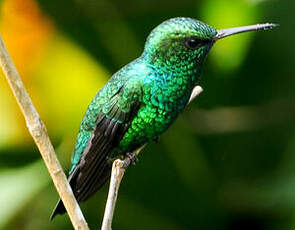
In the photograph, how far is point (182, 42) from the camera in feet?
7.33

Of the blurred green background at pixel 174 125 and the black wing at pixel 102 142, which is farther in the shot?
the blurred green background at pixel 174 125

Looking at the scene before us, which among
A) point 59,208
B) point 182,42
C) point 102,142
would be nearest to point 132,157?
point 102,142

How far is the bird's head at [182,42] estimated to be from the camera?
2.19 metres

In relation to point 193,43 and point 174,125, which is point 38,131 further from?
point 174,125

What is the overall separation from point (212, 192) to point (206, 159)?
0.72 feet

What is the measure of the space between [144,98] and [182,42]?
0.90 ft

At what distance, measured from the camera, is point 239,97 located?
12.3ft

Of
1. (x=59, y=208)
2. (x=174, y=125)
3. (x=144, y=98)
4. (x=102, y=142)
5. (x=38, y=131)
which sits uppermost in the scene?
(x=38, y=131)

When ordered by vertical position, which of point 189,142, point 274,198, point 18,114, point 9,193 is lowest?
point 274,198

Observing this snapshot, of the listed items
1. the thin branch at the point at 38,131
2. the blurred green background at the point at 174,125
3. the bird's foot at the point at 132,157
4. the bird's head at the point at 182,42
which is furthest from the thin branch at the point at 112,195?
the blurred green background at the point at 174,125

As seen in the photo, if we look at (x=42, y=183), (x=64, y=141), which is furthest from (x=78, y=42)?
(x=42, y=183)

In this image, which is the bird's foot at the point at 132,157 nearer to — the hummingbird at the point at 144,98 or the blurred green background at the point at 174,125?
the hummingbird at the point at 144,98

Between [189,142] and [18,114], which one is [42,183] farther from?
[189,142]

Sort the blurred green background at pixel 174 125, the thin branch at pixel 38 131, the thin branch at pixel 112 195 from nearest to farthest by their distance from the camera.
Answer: the thin branch at pixel 38 131 < the thin branch at pixel 112 195 < the blurred green background at pixel 174 125
